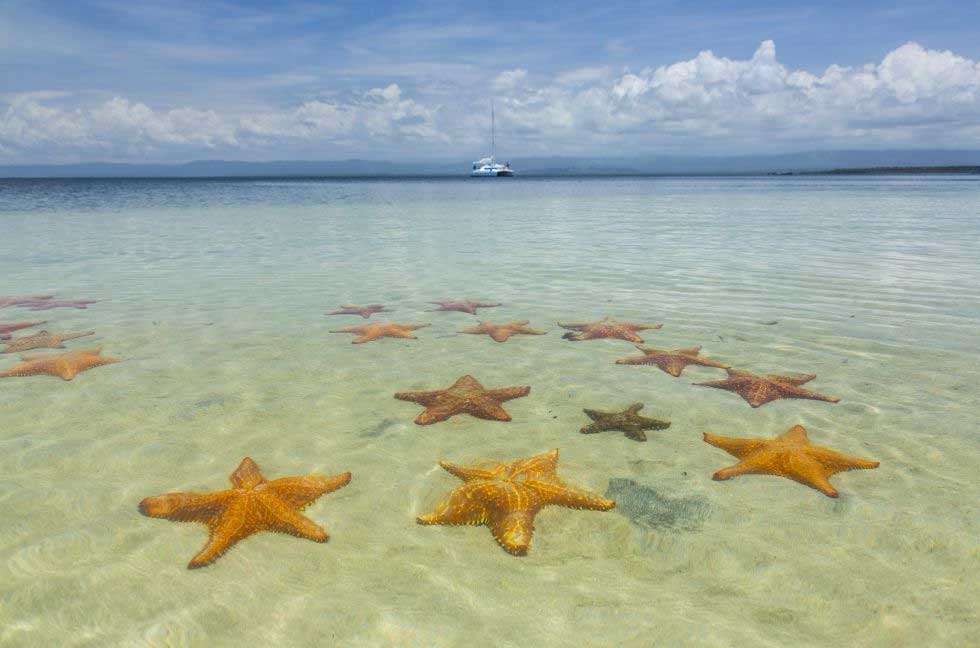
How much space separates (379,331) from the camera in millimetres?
8539

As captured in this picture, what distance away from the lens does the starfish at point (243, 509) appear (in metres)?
3.68

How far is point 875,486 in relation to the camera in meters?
4.53

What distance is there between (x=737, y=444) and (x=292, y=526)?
3460 millimetres

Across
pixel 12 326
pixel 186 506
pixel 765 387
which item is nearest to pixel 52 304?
pixel 12 326

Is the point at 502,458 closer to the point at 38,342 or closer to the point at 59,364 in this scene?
the point at 59,364

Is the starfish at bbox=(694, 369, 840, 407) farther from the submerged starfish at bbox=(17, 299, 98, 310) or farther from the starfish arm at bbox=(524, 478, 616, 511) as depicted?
the submerged starfish at bbox=(17, 299, 98, 310)

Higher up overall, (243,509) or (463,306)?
(463,306)

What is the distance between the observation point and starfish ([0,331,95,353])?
307 inches

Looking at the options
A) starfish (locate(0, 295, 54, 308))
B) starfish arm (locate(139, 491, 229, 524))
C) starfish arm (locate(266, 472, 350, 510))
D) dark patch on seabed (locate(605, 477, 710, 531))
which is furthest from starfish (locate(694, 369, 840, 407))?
starfish (locate(0, 295, 54, 308))

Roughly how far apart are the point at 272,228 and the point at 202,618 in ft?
80.2

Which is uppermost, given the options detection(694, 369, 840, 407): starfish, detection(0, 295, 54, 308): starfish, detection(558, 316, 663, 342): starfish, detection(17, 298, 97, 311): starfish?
detection(0, 295, 54, 308): starfish

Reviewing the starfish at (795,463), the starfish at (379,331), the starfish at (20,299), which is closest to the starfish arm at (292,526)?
the starfish at (795,463)

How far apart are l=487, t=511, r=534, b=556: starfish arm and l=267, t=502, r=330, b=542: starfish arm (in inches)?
42.0

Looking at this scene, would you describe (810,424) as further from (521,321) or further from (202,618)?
(202,618)
